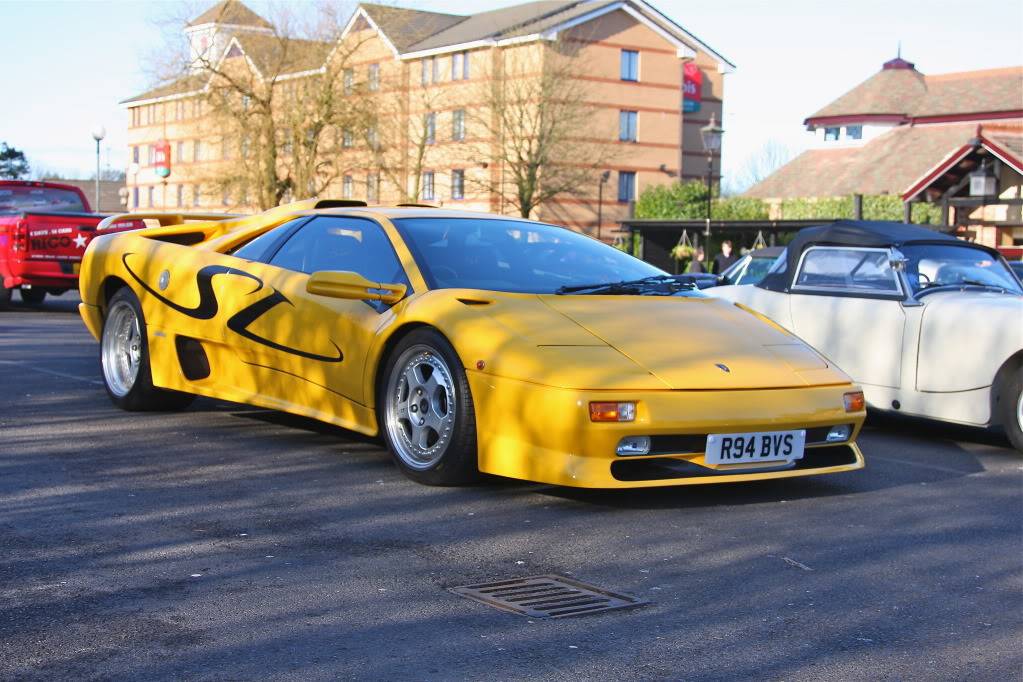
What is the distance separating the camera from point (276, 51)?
1991 inches

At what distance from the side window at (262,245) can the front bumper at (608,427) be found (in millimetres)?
2169

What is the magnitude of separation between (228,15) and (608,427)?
45.6 metres

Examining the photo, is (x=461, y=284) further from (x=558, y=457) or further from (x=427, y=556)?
(x=427, y=556)

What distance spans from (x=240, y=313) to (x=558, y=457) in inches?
101

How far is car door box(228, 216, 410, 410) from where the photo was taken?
22.2 ft

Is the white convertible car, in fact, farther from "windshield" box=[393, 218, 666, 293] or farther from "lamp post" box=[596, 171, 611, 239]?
"lamp post" box=[596, 171, 611, 239]

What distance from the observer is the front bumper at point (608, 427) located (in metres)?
5.68

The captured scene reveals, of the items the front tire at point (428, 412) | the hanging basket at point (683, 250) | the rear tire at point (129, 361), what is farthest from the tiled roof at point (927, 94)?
the front tire at point (428, 412)

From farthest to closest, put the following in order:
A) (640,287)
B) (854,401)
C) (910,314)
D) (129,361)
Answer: (910,314) < (129,361) < (640,287) < (854,401)

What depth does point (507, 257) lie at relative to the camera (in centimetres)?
700

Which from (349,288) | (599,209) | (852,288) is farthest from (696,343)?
(599,209)

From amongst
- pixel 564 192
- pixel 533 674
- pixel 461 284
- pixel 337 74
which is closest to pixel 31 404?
pixel 461 284

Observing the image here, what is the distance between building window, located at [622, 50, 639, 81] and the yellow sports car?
61700mm

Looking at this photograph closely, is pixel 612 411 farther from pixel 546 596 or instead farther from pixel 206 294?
pixel 206 294
